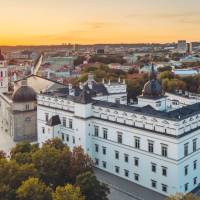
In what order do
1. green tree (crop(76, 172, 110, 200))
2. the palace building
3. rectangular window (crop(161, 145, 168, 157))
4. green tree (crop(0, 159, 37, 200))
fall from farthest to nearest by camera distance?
rectangular window (crop(161, 145, 168, 157)) → the palace building → green tree (crop(0, 159, 37, 200)) → green tree (crop(76, 172, 110, 200))

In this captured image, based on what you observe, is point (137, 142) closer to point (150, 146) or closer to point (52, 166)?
point (150, 146)

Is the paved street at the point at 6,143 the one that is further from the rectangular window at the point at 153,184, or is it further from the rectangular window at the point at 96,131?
the rectangular window at the point at 153,184

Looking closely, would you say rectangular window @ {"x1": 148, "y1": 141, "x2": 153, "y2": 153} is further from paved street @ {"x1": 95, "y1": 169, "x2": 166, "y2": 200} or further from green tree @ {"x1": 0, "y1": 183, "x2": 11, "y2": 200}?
green tree @ {"x1": 0, "y1": 183, "x2": 11, "y2": 200}

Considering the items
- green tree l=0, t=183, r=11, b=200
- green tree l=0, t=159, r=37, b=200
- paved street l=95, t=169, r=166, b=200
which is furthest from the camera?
paved street l=95, t=169, r=166, b=200

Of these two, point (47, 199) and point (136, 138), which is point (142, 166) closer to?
point (136, 138)

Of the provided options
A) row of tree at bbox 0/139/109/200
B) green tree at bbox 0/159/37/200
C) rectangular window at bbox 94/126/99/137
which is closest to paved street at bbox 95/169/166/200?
row of tree at bbox 0/139/109/200

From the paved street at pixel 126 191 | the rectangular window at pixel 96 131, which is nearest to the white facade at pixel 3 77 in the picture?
the rectangular window at pixel 96 131

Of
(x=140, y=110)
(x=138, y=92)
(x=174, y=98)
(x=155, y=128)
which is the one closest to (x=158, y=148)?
(x=155, y=128)
